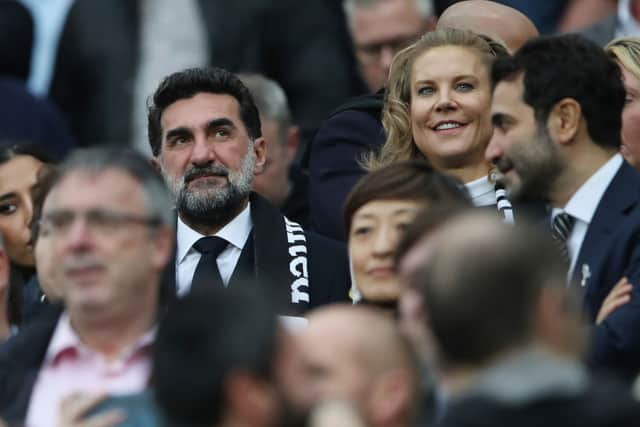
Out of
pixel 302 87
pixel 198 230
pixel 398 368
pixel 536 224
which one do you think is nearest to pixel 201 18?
pixel 302 87

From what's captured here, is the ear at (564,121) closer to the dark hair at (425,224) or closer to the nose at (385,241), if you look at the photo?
the nose at (385,241)

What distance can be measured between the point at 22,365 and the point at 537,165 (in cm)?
187

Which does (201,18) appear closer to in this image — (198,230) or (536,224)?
(198,230)

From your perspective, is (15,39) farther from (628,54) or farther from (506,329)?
(506,329)

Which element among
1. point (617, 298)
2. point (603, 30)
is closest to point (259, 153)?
point (617, 298)

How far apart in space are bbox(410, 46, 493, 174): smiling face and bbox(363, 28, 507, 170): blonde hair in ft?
0.20

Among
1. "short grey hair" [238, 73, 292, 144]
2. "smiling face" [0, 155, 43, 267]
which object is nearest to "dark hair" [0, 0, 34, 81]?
"short grey hair" [238, 73, 292, 144]

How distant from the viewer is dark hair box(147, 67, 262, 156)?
309 inches

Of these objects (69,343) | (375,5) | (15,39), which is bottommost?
(69,343)

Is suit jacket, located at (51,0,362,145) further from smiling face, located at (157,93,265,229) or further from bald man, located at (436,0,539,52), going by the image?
smiling face, located at (157,93,265,229)

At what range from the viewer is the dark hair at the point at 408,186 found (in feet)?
20.6

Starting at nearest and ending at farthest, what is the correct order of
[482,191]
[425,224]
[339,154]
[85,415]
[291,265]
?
1. [425,224]
2. [85,415]
3. [482,191]
4. [291,265]
5. [339,154]

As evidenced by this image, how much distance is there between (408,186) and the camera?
6.37 meters

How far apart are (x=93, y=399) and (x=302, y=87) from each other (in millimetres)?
4861
